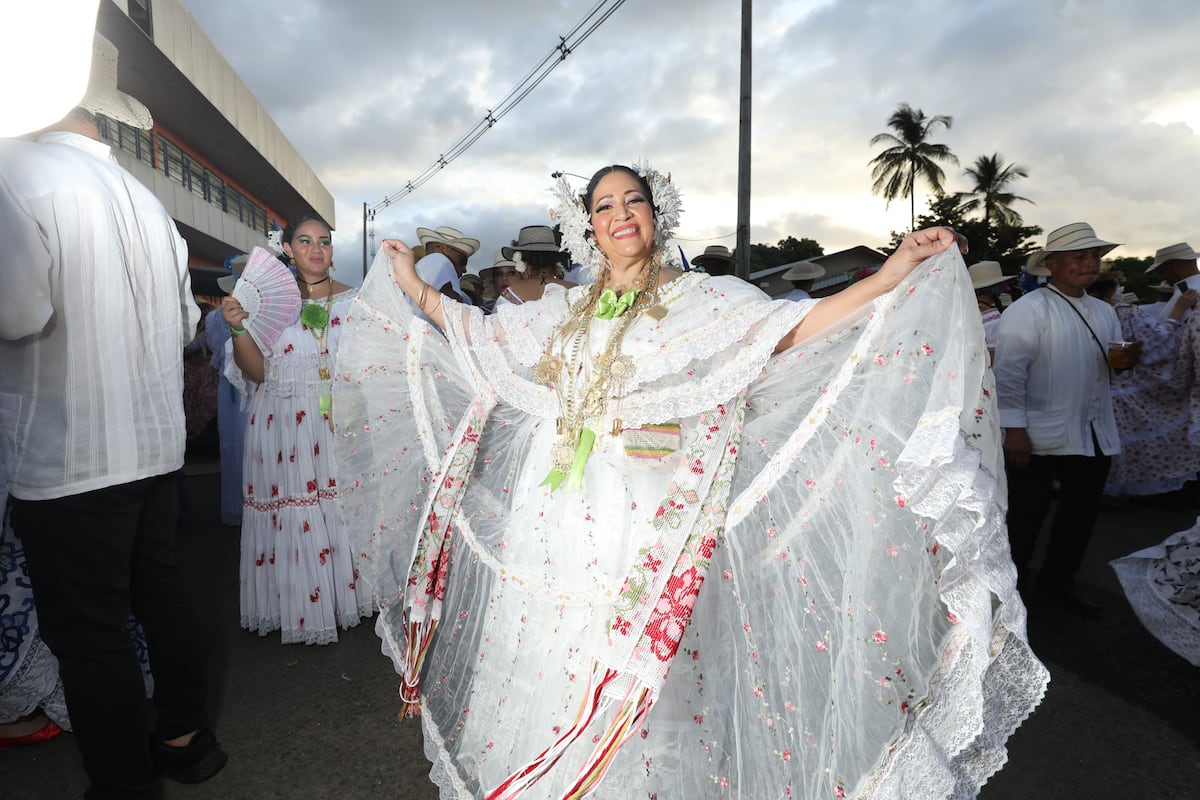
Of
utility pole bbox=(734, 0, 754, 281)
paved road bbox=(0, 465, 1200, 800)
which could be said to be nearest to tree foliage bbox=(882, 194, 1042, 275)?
utility pole bbox=(734, 0, 754, 281)

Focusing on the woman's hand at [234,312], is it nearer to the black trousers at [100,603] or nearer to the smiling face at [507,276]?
the black trousers at [100,603]

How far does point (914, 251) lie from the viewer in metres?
1.60

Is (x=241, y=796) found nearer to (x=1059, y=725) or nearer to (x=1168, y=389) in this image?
(x=1059, y=725)

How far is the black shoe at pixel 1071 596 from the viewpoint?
138 inches

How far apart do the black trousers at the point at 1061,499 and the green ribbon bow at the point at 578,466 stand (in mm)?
2722

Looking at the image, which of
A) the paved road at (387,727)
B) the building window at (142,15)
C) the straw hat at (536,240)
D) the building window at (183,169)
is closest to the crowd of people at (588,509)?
the paved road at (387,727)

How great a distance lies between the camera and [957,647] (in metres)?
1.41

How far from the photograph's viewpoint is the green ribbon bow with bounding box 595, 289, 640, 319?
1.99 m

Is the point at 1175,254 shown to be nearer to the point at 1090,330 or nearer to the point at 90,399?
the point at 1090,330

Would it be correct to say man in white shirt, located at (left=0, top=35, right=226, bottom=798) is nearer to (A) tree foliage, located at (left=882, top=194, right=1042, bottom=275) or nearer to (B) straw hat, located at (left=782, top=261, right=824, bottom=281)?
(B) straw hat, located at (left=782, top=261, right=824, bottom=281)

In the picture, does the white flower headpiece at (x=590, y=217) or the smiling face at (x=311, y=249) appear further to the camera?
the smiling face at (x=311, y=249)

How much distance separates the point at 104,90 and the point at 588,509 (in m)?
1.84

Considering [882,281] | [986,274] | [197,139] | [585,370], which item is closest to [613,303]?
[585,370]

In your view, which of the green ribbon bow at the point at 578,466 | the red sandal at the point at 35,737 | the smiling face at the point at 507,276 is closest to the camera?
the green ribbon bow at the point at 578,466
